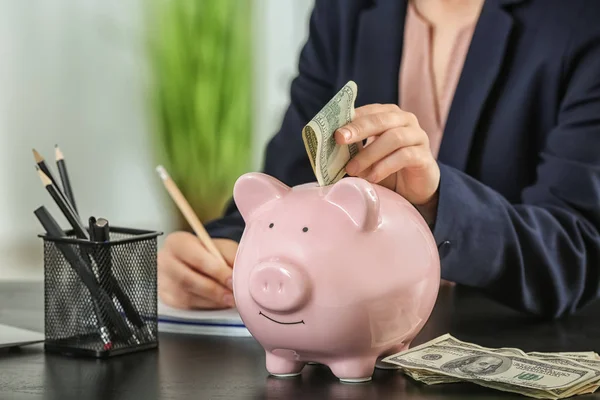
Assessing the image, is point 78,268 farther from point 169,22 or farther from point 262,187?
point 169,22

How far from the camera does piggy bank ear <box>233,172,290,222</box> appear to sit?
0.85 meters

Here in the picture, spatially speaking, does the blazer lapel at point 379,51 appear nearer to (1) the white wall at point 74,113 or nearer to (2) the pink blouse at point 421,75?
(2) the pink blouse at point 421,75

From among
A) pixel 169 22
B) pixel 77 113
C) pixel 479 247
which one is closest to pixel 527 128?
pixel 479 247

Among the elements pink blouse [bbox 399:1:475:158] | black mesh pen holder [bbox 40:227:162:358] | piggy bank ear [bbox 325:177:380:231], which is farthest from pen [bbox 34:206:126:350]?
pink blouse [bbox 399:1:475:158]

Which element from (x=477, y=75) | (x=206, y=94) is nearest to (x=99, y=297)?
Answer: (x=477, y=75)

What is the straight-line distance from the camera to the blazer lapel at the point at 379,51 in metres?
1.87

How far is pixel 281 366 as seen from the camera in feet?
2.76

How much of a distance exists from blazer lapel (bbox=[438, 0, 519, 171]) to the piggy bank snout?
3.36ft

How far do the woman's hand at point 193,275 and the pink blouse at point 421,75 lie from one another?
74cm

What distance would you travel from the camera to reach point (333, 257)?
79cm

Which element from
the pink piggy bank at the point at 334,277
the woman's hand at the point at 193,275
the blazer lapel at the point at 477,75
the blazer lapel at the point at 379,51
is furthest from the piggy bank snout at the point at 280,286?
the blazer lapel at the point at 379,51

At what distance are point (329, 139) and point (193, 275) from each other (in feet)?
1.31

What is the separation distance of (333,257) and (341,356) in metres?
0.09

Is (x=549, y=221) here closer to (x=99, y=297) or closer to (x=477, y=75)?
(x=477, y=75)
